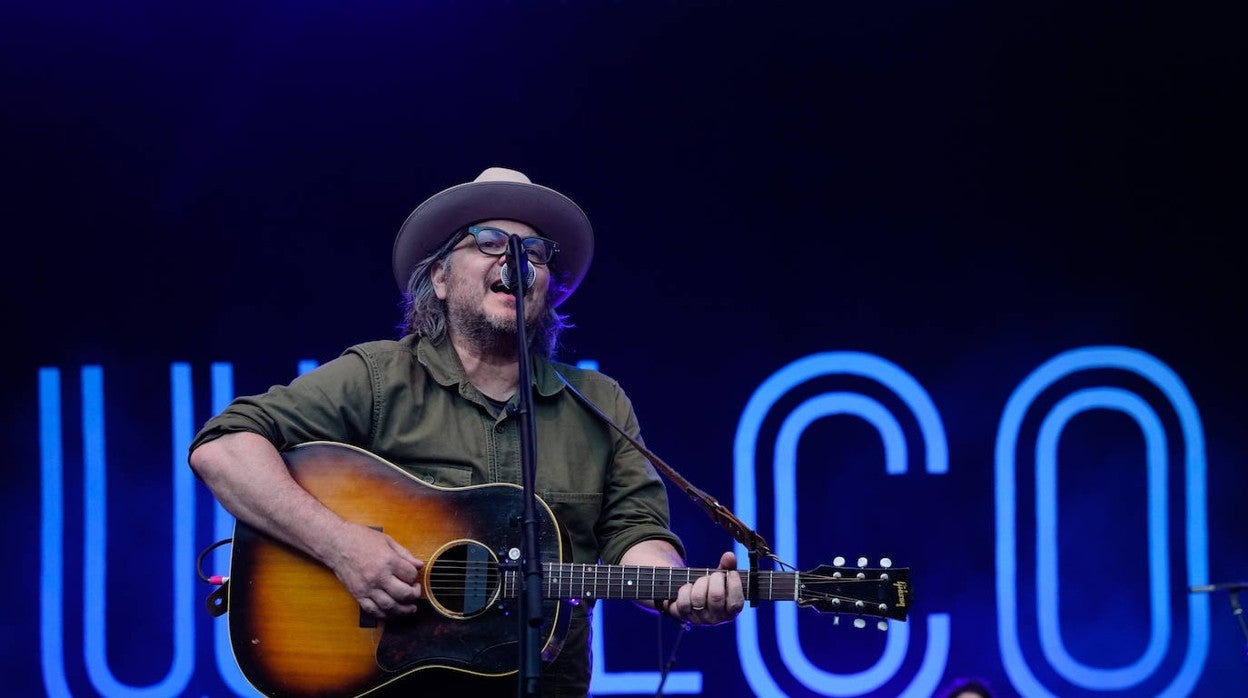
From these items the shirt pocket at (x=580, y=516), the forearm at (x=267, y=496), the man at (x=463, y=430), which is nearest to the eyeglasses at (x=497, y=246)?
the man at (x=463, y=430)

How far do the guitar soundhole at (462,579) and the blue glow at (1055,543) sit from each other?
321 centimetres

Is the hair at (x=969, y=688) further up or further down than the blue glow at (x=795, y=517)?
further down

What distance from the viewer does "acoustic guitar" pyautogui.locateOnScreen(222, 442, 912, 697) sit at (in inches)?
116

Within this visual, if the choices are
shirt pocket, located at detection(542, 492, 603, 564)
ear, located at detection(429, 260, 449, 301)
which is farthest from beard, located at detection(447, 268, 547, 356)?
shirt pocket, located at detection(542, 492, 603, 564)

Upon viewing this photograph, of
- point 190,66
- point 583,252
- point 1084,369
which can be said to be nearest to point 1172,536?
point 1084,369

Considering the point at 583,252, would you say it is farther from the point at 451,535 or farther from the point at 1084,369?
the point at 1084,369

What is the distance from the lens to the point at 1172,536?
5.37 m

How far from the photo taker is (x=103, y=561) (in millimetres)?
5016

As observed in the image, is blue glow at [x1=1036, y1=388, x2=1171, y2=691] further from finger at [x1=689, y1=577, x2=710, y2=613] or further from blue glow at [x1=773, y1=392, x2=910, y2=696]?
finger at [x1=689, y1=577, x2=710, y2=613]

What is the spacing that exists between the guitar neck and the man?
48mm

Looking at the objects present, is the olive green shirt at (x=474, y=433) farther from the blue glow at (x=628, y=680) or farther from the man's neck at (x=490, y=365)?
the blue glow at (x=628, y=680)

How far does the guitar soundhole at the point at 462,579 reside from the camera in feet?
9.67

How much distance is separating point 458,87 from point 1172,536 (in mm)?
3719

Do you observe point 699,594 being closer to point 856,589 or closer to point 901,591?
point 856,589
